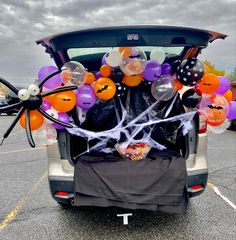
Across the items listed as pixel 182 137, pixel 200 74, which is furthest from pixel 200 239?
pixel 200 74

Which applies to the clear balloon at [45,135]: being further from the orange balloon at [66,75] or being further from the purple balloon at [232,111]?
the purple balloon at [232,111]

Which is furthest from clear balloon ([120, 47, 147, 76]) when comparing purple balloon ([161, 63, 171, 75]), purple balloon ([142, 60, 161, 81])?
purple balloon ([161, 63, 171, 75])

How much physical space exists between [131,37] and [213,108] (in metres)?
1.10

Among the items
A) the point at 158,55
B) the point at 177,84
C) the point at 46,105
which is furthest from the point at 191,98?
the point at 46,105

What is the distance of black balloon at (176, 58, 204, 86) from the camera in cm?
260

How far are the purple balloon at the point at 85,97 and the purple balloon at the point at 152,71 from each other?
0.53 metres

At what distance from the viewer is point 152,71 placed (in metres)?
2.73

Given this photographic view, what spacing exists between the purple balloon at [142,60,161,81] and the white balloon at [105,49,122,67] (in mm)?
313

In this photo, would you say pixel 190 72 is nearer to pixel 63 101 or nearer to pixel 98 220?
pixel 63 101

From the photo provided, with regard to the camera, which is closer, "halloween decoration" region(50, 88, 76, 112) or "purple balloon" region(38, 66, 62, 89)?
"halloween decoration" region(50, 88, 76, 112)

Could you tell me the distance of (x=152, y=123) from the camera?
2801 millimetres

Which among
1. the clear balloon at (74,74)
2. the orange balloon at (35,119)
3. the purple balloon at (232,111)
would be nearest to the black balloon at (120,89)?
the clear balloon at (74,74)

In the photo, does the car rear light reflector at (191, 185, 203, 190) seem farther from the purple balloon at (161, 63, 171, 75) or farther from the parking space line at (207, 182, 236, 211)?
the purple balloon at (161, 63, 171, 75)

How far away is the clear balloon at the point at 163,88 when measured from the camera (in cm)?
268
